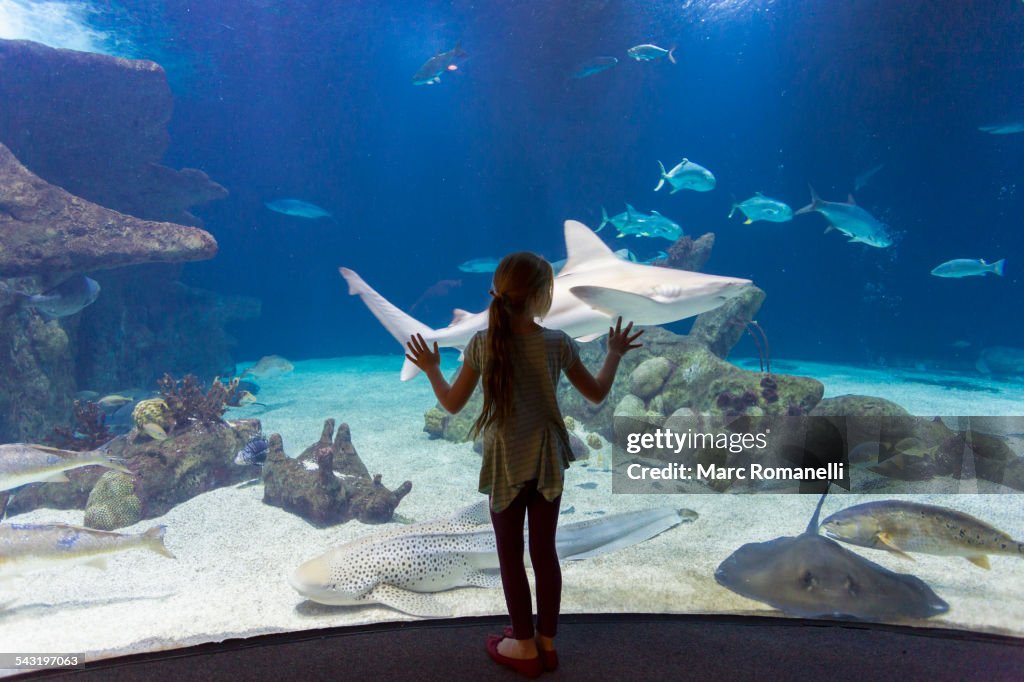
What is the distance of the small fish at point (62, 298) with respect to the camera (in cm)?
697

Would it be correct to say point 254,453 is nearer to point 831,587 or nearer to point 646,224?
Result: point 831,587

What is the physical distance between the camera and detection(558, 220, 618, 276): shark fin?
11.6 feet

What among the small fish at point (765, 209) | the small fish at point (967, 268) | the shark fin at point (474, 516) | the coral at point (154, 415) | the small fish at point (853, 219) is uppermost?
the small fish at point (765, 209)

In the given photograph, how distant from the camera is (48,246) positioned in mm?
6750

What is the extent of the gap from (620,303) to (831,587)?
1727 mm

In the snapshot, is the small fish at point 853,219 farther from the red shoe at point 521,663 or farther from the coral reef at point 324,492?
the red shoe at point 521,663

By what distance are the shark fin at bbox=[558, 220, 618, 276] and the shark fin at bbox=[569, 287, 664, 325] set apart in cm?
61

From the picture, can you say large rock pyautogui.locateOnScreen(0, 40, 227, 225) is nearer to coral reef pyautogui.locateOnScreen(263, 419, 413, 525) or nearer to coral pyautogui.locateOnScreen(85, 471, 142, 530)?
coral pyautogui.locateOnScreen(85, 471, 142, 530)

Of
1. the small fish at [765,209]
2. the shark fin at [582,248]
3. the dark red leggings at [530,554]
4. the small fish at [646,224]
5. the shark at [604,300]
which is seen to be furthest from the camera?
the small fish at [646,224]

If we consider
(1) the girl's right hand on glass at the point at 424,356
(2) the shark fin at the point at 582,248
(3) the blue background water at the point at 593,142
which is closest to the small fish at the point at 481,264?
(3) the blue background water at the point at 593,142

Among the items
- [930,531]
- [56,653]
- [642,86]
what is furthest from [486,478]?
[642,86]

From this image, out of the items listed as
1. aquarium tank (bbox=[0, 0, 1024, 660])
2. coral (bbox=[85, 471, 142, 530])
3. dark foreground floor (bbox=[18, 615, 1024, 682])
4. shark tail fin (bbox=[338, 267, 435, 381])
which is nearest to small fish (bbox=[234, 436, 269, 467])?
aquarium tank (bbox=[0, 0, 1024, 660])

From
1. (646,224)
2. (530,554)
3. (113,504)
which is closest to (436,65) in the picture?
(646,224)

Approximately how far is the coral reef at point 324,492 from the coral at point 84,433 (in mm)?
2808
